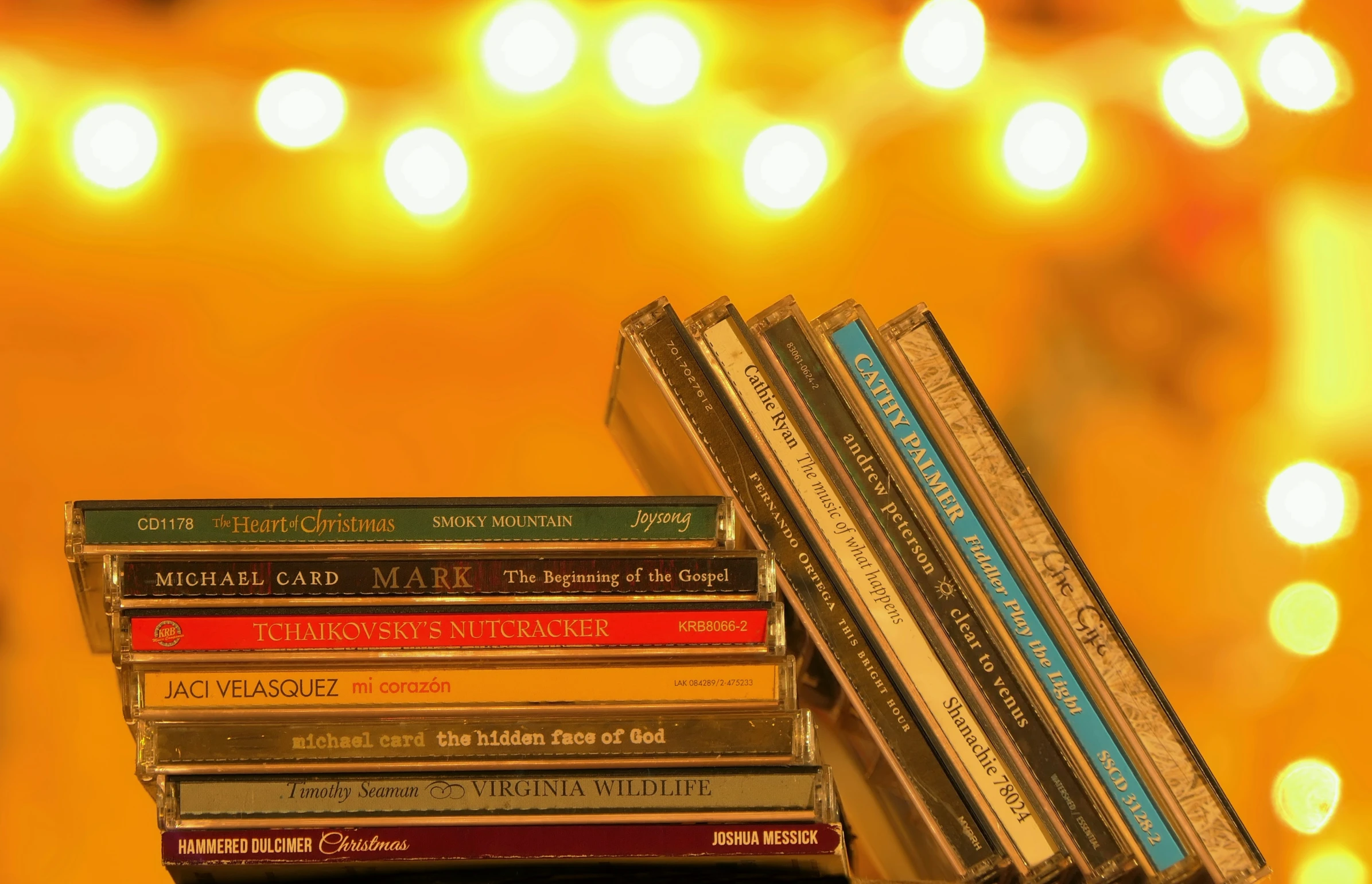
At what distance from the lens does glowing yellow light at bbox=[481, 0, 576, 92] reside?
1.21m

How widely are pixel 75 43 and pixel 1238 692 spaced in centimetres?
112

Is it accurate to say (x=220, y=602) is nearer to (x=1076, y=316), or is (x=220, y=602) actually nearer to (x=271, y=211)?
(x=271, y=211)

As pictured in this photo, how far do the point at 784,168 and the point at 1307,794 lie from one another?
2.19ft

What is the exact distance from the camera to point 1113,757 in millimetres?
821

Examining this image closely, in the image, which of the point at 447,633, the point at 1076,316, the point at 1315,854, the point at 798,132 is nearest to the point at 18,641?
the point at 447,633

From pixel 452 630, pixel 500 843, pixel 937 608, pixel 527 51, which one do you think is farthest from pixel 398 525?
pixel 527 51

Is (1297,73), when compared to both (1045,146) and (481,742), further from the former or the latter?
(481,742)

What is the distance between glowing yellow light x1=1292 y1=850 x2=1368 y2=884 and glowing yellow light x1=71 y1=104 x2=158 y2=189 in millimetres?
1089

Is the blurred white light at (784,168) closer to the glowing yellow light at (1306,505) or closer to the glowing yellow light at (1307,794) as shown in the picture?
the glowing yellow light at (1306,505)

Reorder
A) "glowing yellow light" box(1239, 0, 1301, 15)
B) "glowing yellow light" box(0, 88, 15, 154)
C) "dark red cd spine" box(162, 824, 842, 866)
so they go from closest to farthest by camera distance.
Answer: "dark red cd spine" box(162, 824, 842, 866), "glowing yellow light" box(0, 88, 15, 154), "glowing yellow light" box(1239, 0, 1301, 15)

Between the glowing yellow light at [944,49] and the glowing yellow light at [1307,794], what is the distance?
650 mm

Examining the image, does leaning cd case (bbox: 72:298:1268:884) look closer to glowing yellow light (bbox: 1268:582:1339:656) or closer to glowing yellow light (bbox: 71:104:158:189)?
glowing yellow light (bbox: 1268:582:1339:656)

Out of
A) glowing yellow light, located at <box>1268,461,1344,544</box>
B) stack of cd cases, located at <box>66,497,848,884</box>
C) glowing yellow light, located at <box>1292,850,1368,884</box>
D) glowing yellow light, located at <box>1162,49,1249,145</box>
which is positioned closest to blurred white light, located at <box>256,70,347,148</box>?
stack of cd cases, located at <box>66,497,848,884</box>

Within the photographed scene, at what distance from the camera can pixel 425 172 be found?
1.17 meters
